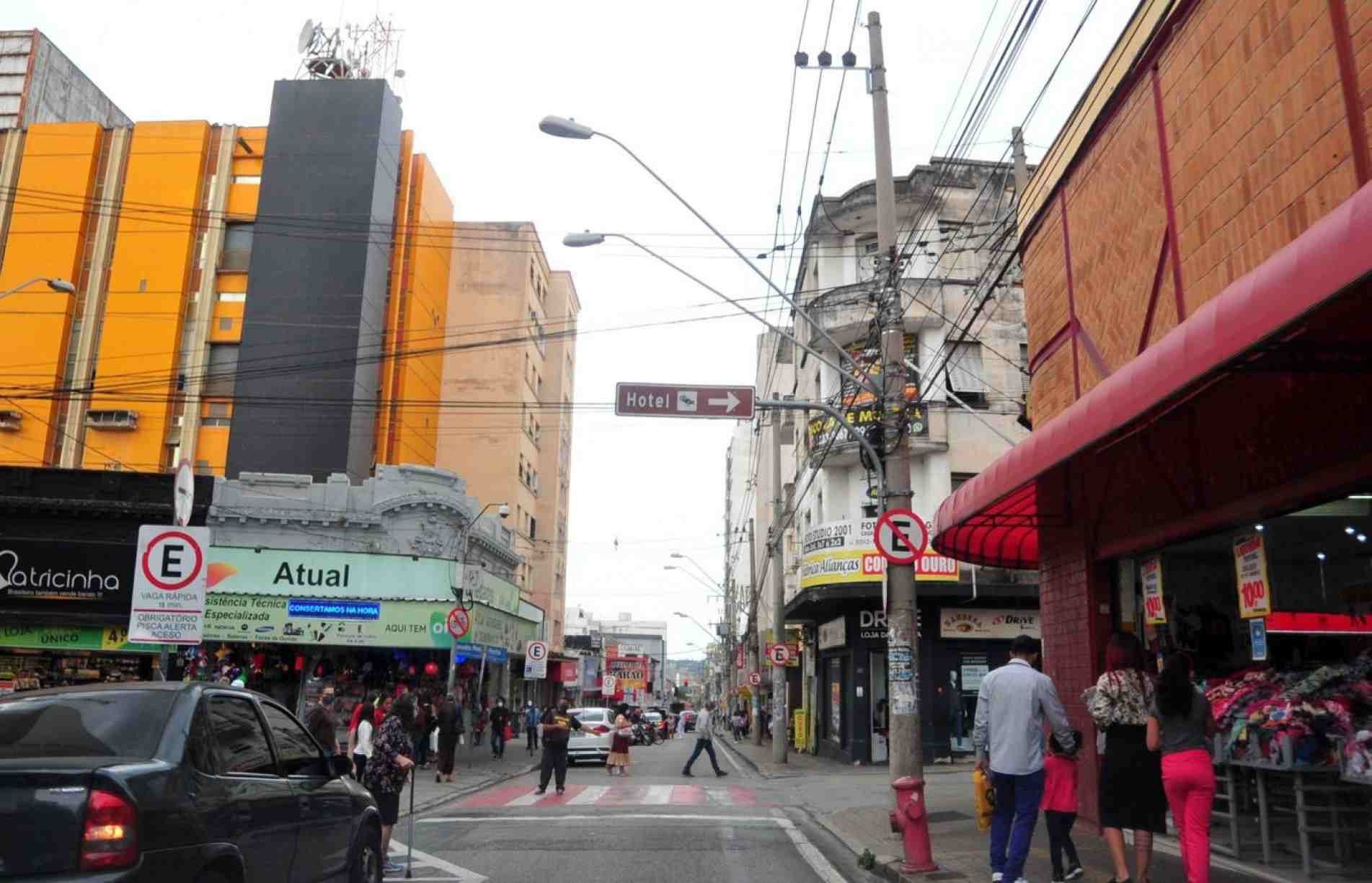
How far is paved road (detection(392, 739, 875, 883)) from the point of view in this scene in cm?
980

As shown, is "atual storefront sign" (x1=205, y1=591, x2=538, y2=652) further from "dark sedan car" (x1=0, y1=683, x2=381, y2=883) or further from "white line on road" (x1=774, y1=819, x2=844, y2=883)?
"dark sedan car" (x1=0, y1=683, x2=381, y2=883)

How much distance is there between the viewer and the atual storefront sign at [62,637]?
29.4 m

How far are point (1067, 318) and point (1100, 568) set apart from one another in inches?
117

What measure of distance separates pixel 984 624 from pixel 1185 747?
21.6 metres

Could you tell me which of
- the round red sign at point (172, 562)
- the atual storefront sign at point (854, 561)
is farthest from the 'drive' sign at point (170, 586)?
the atual storefront sign at point (854, 561)

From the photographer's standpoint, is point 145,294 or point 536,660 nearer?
point 536,660

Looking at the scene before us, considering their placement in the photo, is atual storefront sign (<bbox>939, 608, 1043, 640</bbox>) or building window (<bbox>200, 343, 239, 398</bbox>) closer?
atual storefront sign (<bbox>939, 608, 1043, 640</bbox>)

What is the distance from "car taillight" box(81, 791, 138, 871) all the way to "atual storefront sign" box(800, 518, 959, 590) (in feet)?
75.3

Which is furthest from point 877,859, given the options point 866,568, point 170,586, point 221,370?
point 221,370

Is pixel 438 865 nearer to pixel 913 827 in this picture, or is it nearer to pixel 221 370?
pixel 913 827

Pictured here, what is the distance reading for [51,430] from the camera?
42.7 meters

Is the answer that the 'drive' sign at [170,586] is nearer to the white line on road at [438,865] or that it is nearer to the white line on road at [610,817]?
the white line on road at [438,865]

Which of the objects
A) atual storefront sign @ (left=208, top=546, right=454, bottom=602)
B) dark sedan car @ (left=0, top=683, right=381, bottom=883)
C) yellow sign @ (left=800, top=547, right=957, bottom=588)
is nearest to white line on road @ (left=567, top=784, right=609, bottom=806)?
yellow sign @ (left=800, top=547, right=957, bottom=588)

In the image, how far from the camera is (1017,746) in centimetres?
792
